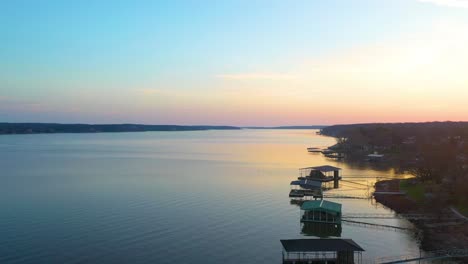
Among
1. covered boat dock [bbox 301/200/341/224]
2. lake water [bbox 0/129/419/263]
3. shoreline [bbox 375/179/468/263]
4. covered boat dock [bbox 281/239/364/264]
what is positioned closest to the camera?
covered boat dock [bbox 281/239/364/264]

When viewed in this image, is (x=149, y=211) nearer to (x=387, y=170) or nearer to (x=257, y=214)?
(x=257, y=214)

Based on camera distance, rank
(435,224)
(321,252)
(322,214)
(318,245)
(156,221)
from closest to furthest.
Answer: (318,245), (321,252), (435,224), (156,221), (322,214)

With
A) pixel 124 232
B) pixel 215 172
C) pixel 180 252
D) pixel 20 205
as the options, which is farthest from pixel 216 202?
pixel 215 172

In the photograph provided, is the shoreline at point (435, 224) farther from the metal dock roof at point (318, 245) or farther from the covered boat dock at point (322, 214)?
the metal dock roof at point (318, 245)

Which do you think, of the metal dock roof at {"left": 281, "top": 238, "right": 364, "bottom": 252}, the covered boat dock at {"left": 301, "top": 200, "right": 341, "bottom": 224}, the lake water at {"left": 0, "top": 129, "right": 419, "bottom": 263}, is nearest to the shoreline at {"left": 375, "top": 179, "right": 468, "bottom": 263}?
the lake water at {"left": 0, "top": 129, "right": 419, "bottom": 263}

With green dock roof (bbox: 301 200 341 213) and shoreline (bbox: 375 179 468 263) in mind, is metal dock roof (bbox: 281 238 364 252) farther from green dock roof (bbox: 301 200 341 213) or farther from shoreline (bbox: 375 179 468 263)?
green dock roof (bbox: 301 200 341 213)

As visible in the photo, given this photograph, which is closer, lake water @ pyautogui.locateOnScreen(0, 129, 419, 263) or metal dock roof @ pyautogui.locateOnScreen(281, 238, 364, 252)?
metal dock roof @ pyautogui.locateOnScreen(281, 238, 364, 252)

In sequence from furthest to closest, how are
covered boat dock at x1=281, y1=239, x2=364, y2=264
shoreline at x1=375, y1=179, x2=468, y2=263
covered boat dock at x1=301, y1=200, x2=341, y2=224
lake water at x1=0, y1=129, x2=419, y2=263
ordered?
covered boat dock at x1=301, y1=200, x2=341, y2=224, shoreline at x1=375, y1=179, x2=468, y2=263, lake water at x1=0, y1=129, x2=419, y2=263, covered boat dock at x1=281, y1=239, x2=364, y2=264

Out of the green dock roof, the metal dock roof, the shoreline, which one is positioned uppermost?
the green dock roof

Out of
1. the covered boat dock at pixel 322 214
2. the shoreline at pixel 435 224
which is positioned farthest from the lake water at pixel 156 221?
the shoreline at pixel 435 224

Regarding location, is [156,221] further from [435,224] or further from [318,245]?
[435,224]

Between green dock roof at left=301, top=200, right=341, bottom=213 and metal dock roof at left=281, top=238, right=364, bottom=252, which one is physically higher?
green dock roof at left=301, top=200, right=341, bottom=213

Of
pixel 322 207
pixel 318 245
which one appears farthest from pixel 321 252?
pixel 322 207
